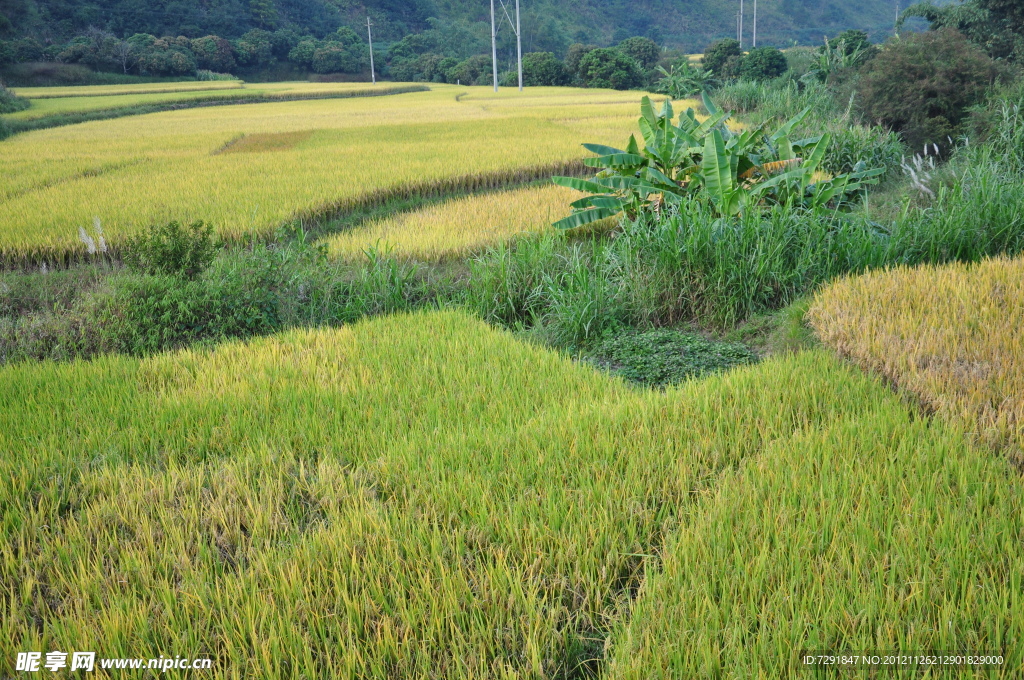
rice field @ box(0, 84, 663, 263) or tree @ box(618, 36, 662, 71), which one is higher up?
tree @ box(618, 36, 662, 71)

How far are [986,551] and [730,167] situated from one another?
3.59m

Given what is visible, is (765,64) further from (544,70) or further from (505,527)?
(505,527)

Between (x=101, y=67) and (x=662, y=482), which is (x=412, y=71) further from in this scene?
(x=662, y=482)

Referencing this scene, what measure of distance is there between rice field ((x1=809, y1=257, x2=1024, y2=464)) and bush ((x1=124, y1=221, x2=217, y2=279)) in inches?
146

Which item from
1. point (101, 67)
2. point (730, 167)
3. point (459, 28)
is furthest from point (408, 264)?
point (459, 28)

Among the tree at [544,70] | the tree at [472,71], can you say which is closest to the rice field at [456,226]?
the tree at [544,70]

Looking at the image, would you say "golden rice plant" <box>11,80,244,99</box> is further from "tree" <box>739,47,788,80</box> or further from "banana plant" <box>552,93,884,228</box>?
"banana plant" <box>552,93,884,228</box>

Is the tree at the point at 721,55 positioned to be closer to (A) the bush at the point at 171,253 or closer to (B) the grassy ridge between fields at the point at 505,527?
(A) the bush at the point at 171,253

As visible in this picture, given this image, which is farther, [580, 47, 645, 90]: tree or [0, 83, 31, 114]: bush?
[580, 47, 645, 90]: tree

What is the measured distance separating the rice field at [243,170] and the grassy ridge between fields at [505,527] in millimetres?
3429

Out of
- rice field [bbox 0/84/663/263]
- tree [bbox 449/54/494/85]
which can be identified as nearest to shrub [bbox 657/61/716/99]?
rice field [bbox 0/84/663/263]

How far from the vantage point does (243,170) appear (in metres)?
8.91

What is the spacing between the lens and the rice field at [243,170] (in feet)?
20.6

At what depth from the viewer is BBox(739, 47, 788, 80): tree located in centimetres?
2762
